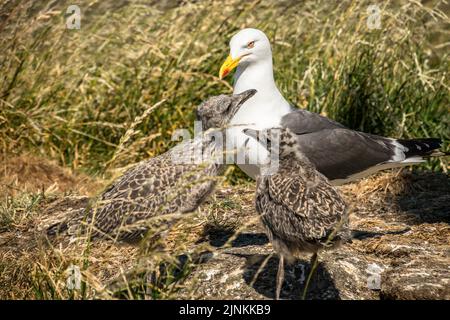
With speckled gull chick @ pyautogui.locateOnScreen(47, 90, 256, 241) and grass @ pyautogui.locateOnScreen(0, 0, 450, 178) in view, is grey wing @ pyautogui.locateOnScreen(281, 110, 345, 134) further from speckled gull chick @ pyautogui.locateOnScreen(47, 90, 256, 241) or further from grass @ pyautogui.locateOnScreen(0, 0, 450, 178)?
grass @ pyautogui.locateOnScreen(0, 0, 450, 178)

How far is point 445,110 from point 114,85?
3096mm

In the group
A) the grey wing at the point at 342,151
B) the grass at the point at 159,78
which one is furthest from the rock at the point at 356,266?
the grass at the point at 159,78

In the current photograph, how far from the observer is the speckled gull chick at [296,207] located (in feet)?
14.7

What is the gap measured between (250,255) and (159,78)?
3.11 m

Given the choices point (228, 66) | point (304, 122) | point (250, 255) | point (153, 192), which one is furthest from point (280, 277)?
point (228, 66)

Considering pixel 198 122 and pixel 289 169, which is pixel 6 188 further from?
pixel 289 169

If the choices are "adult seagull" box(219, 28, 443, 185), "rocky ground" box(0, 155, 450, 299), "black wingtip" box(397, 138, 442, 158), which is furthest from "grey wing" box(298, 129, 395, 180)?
"rocky ground" box(0, 155, 450, 299)

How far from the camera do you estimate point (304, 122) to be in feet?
20.7

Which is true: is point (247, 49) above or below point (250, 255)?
above

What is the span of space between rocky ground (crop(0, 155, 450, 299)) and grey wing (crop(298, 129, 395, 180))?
15.7 inches

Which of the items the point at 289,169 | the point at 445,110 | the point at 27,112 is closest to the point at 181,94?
the point at 27,112

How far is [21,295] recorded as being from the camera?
487cm

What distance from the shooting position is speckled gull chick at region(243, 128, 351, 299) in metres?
4.49

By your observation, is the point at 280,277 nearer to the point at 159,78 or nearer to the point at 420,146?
the point at 420,146
